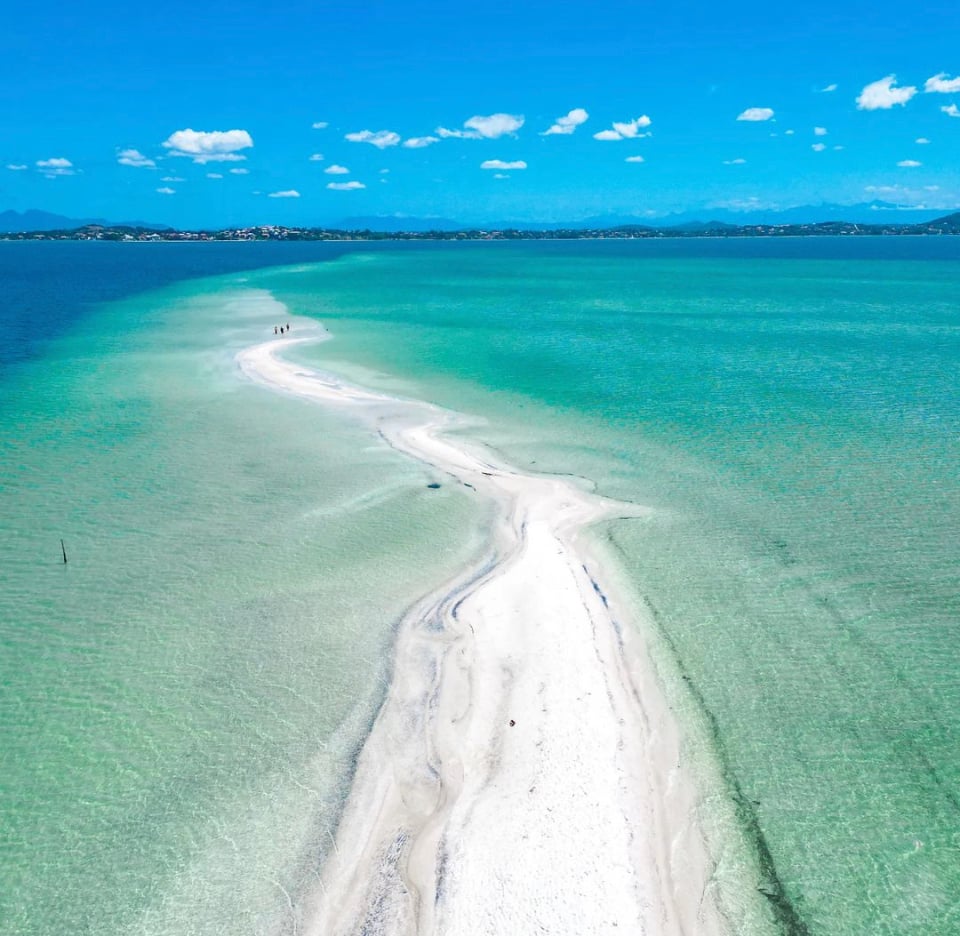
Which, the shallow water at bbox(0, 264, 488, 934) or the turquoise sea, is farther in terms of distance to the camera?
the turquoise sea

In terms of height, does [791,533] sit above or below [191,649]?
above

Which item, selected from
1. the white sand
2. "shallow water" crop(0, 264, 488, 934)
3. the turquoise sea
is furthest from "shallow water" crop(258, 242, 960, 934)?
"shallow water" crop(0, 264, 488, 934)

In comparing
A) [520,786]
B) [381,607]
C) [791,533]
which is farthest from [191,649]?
[791,533]

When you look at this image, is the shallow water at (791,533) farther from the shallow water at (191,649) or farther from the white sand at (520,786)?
the shallow water at (191,649)

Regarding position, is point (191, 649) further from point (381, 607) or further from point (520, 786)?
point (520, 786)

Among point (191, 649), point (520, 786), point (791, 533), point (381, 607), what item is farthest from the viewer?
point (791, 533)

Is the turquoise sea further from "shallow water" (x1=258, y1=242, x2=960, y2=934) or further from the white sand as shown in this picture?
the white sand

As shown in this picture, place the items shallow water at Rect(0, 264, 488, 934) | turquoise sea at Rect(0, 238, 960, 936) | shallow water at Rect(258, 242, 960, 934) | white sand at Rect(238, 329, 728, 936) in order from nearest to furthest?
white sand at Rect(238, 329, 728, 936) → shallow water at Rect(0, 264, 488, 934) → turquoise sea at Rect(0, 238, 960, 936) → shallow water at Rect(258, 242, 960, 934)
